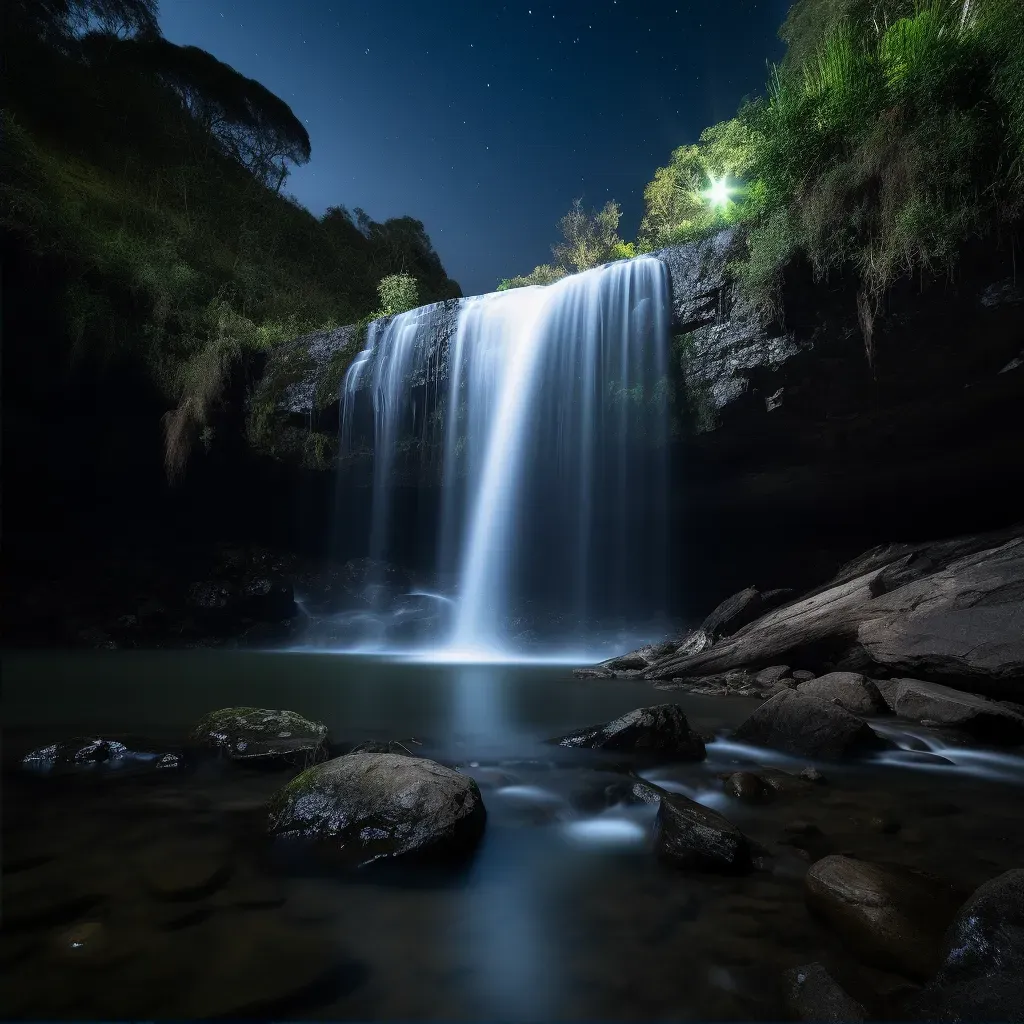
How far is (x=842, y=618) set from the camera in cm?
731

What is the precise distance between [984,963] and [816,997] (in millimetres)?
525

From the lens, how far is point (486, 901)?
220cm

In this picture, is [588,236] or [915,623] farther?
[588,236]

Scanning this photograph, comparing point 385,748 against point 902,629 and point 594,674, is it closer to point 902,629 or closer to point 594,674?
point 594,674

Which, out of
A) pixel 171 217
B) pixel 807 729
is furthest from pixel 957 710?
pixel 171 217

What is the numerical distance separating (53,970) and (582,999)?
1.59 m

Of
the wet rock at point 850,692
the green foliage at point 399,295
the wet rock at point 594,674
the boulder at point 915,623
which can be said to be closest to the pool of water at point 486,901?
the wet rock at point 850,692

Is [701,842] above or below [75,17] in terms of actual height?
below

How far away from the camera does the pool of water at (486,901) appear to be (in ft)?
5.34

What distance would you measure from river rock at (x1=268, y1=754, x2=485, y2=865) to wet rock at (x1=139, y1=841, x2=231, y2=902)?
0.31 m

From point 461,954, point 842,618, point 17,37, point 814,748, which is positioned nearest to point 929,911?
point 461,954

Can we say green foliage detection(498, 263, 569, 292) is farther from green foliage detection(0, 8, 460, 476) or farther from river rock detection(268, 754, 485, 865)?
river rock detection(268, 754, 485, 865)

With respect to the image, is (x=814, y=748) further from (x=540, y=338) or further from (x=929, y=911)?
(x=540, y=338)

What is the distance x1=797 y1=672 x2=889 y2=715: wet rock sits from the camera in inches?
225
